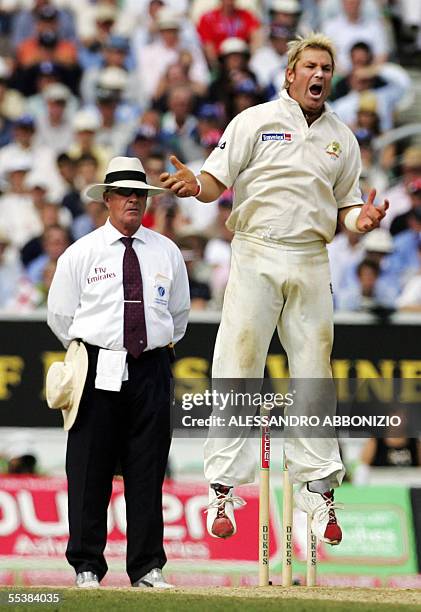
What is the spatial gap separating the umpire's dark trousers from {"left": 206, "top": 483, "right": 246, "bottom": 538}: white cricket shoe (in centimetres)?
37

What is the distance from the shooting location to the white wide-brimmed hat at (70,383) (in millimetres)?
7180

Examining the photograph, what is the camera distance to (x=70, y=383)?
23.6 ft

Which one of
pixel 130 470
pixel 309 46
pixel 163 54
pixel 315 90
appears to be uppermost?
pixel 163 54

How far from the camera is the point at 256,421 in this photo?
7230 millimetres

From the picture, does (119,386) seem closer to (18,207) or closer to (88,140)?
(18,207)

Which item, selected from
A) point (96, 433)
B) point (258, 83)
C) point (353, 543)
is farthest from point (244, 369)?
point (258, 83)

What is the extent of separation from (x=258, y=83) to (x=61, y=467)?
183 inches

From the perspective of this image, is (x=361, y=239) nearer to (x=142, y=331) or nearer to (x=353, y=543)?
(x=353, y=543)

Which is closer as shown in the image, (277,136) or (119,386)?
(277,136)

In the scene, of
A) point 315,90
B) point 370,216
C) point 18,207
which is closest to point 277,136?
point 315,90

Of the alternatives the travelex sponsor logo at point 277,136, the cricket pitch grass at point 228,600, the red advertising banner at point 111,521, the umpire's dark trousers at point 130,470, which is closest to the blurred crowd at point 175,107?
the red advertising banner at point 111,521

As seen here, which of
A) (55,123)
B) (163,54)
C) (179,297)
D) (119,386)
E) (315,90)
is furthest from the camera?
(163,54)

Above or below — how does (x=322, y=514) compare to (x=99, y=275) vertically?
below

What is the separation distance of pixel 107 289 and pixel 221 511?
1.24 m
